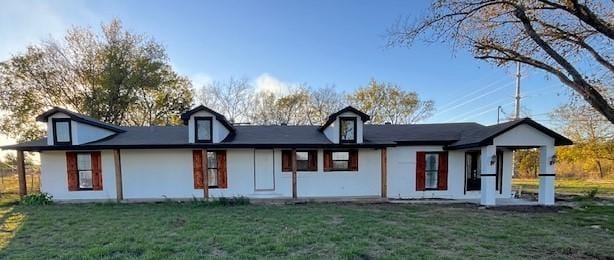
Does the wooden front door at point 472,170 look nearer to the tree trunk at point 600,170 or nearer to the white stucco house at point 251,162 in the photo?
the white stucco house at point 251,162

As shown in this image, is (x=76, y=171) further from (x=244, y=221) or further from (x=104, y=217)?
(x=244, y=221)

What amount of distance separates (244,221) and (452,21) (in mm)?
6239

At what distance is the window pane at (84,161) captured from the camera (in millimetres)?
11406

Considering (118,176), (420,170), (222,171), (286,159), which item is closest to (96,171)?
(118,176)

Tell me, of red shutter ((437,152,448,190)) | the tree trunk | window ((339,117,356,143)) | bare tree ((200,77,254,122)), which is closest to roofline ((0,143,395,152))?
window ((339,117,356,143))

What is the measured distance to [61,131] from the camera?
10992mm

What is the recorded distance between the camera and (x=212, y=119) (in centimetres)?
1134

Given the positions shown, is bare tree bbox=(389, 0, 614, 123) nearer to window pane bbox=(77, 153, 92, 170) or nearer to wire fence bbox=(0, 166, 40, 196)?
window pane bbox=(77, 153, 92, 170)

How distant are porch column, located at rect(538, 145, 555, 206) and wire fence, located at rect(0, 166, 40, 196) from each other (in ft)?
65.6

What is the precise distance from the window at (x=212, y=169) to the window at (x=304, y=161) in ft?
8.07

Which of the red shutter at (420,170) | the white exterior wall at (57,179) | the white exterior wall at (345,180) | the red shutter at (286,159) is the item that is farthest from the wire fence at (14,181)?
the red shutter at (420,170)

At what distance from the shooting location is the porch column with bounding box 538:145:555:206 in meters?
10.3

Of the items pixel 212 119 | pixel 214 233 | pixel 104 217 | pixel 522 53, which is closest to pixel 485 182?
pixel 522 53

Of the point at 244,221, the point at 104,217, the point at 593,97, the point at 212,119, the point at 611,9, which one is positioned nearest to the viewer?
the point at 593,97
